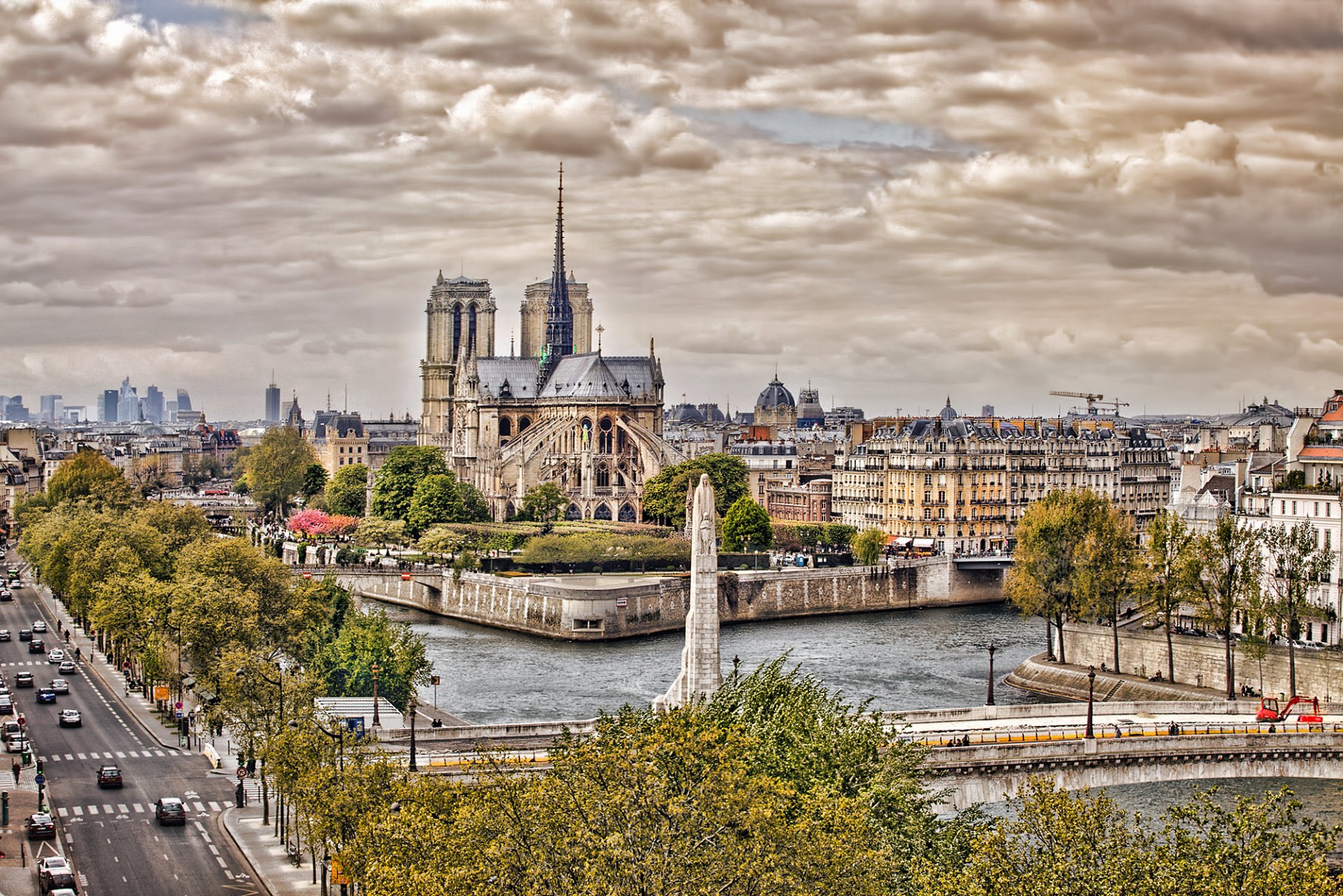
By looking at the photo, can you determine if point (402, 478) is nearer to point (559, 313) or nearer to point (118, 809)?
point (559, 313)

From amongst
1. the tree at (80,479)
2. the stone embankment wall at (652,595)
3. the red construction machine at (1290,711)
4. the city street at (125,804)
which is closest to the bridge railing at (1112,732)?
the red construction machine at (1290,711)

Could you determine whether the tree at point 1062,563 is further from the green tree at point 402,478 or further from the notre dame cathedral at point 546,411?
the notre dame cathedral at point 546,411

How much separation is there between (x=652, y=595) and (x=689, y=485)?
3531 cm

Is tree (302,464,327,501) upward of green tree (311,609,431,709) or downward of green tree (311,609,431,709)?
upward

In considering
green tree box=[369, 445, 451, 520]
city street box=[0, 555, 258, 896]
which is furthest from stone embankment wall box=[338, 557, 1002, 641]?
city street box=[0, 555, 258, 896]

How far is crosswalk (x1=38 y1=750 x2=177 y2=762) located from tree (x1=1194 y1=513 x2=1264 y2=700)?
129 ft

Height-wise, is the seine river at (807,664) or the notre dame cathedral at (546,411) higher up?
the notre dame cathedral at (546,411)

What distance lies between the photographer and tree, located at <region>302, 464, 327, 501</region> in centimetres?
17762

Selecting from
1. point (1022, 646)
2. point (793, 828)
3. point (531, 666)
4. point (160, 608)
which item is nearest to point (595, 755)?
point (793, 828)

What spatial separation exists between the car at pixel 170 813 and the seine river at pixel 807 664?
21.1 m

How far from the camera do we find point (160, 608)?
66.6 metres

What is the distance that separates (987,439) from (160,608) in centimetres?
7628

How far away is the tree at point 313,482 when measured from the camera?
583 feet

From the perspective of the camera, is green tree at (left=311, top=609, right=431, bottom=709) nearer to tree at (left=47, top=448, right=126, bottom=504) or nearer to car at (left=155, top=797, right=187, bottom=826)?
car at (left=155, top=797, right=187, bottom=826)
